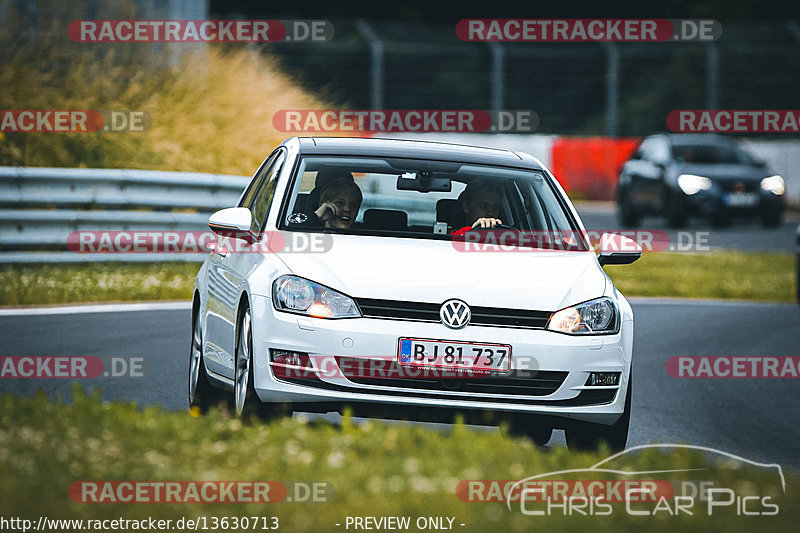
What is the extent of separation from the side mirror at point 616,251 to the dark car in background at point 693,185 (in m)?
19.4

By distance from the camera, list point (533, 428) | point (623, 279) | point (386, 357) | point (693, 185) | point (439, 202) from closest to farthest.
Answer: point (386, 357), point (533, 428), point (439, 202), point (623, 279), point (693, 185)

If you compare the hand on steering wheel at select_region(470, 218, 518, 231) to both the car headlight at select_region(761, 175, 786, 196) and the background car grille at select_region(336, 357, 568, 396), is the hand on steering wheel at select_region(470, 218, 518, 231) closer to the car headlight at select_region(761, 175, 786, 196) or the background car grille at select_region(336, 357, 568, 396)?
the background car grille at select_region(336, 357, 568, 396)

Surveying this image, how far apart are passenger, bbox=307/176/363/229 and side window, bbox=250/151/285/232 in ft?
0.87

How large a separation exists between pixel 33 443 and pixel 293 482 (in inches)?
53.5

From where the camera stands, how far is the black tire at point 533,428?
25.3ft

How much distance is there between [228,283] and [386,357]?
140cm

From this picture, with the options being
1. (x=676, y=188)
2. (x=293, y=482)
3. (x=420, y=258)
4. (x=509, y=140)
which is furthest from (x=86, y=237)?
(x=509, y=140)

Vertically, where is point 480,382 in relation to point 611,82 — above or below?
below

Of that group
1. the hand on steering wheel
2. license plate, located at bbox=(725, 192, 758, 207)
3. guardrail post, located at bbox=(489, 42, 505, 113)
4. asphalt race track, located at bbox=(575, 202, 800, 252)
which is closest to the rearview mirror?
the hand on steering wheel

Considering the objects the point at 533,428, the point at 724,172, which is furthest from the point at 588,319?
the point at 724,172

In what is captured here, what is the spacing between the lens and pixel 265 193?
9375mm

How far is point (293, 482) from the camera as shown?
604 centimetres

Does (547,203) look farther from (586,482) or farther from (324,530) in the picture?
(324,530)

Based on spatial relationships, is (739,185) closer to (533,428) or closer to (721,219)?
(721,219)
